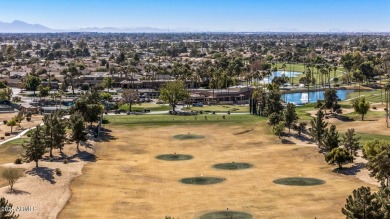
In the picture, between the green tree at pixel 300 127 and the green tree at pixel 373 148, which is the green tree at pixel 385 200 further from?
the green tree at pixel 300 127

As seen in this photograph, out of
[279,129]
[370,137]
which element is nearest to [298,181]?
[279,129]

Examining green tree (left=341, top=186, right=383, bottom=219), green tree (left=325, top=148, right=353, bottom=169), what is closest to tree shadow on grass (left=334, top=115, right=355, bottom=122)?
green tree (left=325, top=148, right=353, bottom=169)

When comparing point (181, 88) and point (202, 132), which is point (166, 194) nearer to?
point (202, 132)

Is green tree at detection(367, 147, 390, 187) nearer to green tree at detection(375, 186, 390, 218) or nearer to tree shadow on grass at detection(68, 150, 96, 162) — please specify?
green tree at detection(375, 186, 390, 218)

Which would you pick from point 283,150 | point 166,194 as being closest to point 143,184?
point 166,194

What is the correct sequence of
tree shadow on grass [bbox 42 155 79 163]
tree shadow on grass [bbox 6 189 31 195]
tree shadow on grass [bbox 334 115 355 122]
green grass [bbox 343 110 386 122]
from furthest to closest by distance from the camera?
green grass [bbox 343 110 386 122] < tree shadow on grass [bbox 334 115 355 122] < tree shadow on grass [bbox 42 155 79 163] < tree shadow on grass [bbox 6 189 31 195]

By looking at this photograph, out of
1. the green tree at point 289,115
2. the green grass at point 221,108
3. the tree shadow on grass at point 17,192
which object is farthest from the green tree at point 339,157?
the green grass at point 221,108
